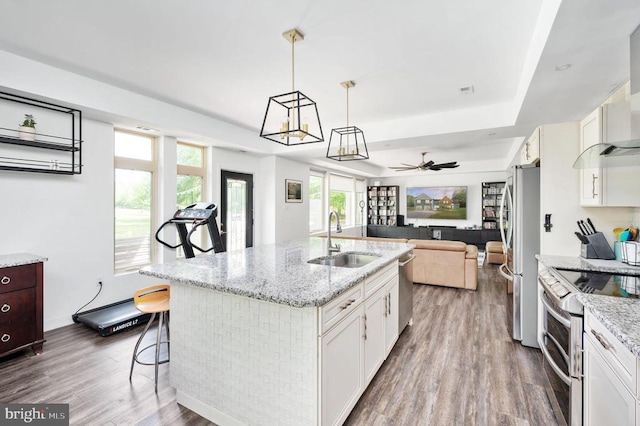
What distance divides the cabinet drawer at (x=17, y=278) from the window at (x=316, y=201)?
5703mm

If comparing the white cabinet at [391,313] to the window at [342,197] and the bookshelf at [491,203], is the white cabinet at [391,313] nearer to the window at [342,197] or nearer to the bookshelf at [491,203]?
the window at [342,197]

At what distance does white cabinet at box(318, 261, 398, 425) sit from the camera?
5.13 ft

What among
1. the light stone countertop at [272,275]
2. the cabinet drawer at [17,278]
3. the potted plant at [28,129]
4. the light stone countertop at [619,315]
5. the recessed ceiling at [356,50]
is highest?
the recessed ceiling at [356,50]

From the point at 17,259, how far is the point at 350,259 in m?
3.07

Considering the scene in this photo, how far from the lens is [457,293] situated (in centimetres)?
463

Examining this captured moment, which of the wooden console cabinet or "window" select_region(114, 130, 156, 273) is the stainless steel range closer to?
the wooden console cabinet

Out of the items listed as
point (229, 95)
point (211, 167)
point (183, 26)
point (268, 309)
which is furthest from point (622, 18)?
point (211, 167)

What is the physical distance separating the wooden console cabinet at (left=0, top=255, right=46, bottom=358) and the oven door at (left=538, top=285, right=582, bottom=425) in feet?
13.5

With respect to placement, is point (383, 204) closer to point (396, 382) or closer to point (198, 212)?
point (198, 212)

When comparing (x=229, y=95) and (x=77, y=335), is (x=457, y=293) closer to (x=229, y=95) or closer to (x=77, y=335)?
(x=229, y=95)

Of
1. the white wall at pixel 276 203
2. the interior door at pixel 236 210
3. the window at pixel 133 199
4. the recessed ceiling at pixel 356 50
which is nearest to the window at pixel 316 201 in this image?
the white wall at pixel 276 203

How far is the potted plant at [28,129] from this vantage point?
2949 millimetres

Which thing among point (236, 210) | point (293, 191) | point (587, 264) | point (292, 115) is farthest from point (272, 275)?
point (293, 191)

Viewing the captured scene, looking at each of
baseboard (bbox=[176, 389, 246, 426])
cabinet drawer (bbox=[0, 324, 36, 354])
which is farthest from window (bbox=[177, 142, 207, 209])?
baseboard (bbox=[176, 389, 246, 426])
